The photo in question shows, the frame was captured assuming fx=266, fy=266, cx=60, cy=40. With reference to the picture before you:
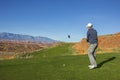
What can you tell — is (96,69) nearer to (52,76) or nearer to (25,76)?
(52,76)

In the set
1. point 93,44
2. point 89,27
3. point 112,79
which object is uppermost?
point 89,27

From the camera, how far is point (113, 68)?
17.5 metres

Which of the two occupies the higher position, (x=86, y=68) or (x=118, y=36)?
(x=118, y=36)

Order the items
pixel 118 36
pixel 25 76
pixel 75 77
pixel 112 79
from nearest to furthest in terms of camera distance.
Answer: pixel 112 79, pixel 75 77, pixel 25 76, pixel 118 36

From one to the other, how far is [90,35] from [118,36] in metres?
37.8

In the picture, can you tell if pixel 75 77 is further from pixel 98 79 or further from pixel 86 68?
pixel 86 68

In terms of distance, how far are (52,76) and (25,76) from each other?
1.71 m

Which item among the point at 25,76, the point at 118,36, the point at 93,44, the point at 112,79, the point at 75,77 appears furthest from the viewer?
the point at 118,36

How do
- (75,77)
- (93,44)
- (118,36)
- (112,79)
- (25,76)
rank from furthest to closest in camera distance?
(118,36), (93,44), (25,76), (75,77), (112,79)

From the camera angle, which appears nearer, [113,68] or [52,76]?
[52,76]

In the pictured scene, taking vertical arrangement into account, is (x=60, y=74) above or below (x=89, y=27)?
below

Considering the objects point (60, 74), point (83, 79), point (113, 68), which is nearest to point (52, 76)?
point (60, 74)

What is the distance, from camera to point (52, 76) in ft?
51.5

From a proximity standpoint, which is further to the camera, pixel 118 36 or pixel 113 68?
pixel 118 36
